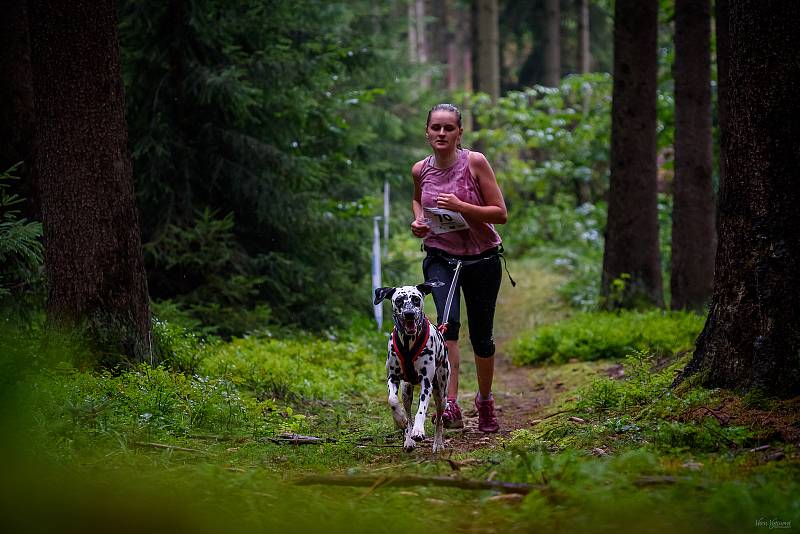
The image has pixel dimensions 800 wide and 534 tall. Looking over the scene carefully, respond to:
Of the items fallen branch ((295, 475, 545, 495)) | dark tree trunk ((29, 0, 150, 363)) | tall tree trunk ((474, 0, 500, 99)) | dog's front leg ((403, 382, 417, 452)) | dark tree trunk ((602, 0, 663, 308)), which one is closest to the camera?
fallen branch ((295, 475, 545, 495))

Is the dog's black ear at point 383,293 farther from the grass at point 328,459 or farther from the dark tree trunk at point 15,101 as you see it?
the dark tree trunk at point 15,101

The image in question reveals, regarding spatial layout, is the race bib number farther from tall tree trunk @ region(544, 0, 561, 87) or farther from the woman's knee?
tall tree trunk @ region(544, 0, 561, 87)

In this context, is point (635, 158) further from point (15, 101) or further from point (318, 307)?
point (15, 101)

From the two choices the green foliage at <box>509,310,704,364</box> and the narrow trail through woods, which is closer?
the narrow trail through woods

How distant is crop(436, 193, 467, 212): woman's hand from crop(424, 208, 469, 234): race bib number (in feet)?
0.58

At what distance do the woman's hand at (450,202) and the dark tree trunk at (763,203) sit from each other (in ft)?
7.14

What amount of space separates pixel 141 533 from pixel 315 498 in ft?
3.47

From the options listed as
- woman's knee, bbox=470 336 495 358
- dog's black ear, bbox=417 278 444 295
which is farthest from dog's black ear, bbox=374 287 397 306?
woman's knee, bbox=470 336 495 358

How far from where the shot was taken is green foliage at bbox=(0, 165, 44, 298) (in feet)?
24.3

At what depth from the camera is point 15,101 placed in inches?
378

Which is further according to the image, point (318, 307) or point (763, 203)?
point (318, 307)

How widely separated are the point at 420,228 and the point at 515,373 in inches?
220

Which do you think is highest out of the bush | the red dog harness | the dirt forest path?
the red dog harness

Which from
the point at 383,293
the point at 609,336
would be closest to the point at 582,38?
the point at 609,336
